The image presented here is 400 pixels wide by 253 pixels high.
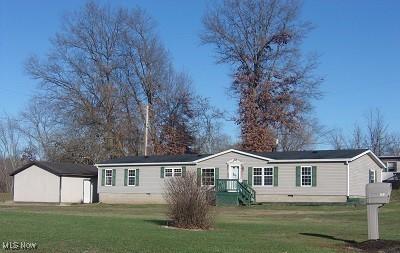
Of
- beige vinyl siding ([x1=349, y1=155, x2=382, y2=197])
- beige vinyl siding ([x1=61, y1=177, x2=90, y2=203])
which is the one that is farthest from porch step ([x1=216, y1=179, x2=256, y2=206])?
beige vinyl siding ([x1=61, y1=177, x2=90, y2=203])

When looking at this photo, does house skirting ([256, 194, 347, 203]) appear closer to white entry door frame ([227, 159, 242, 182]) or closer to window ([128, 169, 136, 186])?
white entry door frame ([227, 159, 242, 182])

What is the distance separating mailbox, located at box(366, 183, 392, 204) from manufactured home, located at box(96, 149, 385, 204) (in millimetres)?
20958

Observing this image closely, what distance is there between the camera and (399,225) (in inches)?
884

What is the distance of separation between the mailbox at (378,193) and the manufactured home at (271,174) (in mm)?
20958

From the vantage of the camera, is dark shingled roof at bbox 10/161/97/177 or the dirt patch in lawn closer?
the dirt patch in lawn

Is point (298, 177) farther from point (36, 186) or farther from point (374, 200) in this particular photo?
point (374, 200)

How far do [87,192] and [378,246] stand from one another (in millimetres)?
39669

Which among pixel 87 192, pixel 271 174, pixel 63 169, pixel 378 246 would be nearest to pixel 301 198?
pixel 271 174

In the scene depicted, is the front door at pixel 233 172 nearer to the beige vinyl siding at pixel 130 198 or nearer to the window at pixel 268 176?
the window at pixel 268 176

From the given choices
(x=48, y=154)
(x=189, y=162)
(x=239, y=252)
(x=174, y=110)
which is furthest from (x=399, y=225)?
(x=48, y=154)

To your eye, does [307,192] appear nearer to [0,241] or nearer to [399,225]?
[399,225]

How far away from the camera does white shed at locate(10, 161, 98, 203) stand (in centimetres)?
4819

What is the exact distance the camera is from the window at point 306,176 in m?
38.9

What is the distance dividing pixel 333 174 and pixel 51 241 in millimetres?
27219
